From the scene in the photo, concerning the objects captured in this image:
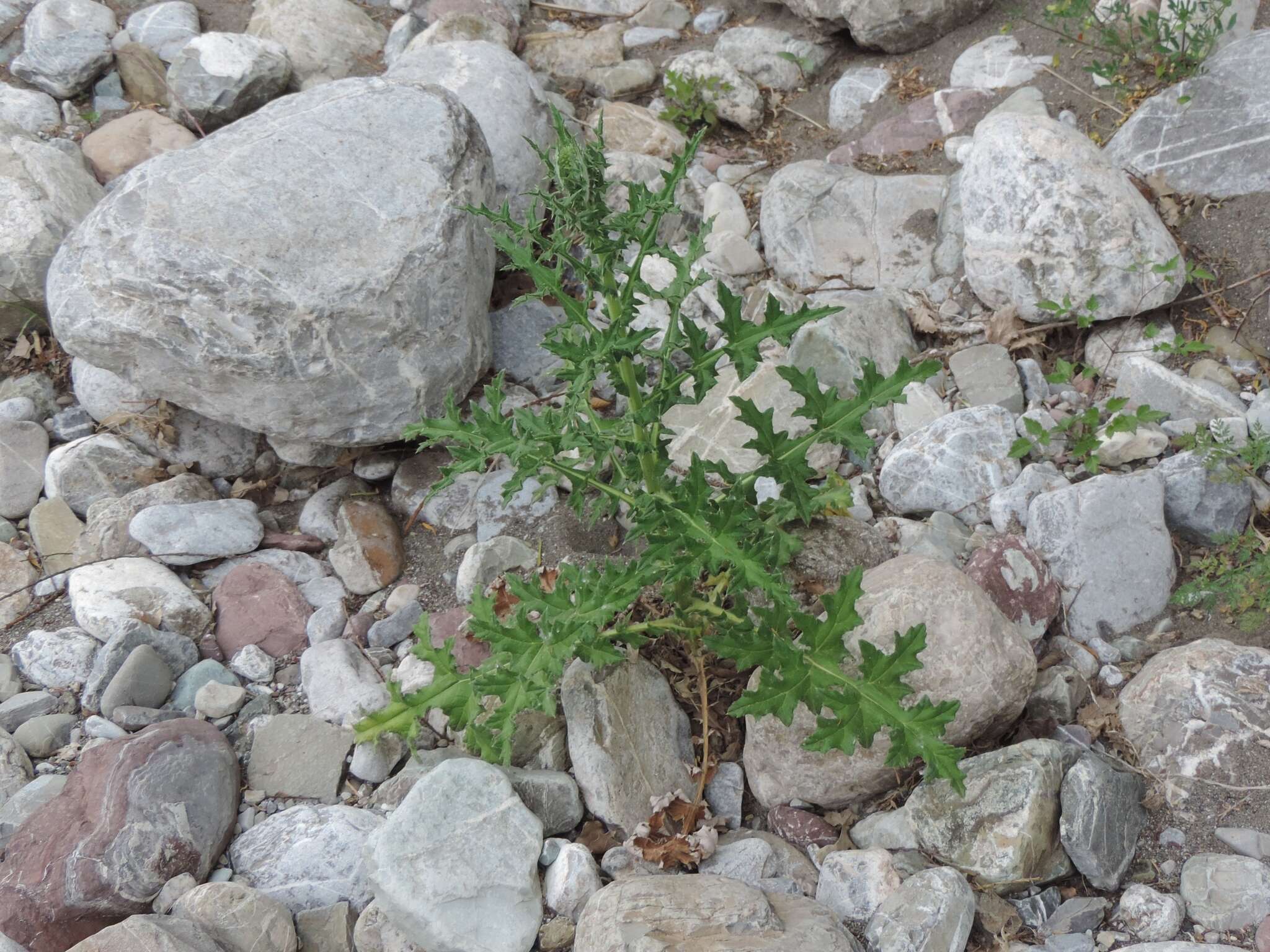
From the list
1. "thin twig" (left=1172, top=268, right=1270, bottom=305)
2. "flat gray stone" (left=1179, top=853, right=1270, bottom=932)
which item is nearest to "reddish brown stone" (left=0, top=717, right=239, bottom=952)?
"flat gray stone" (left=1179, top=853, right=1270, bottom=932)

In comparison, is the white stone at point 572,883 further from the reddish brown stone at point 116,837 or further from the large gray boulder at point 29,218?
the large gray boulder at point 29,218

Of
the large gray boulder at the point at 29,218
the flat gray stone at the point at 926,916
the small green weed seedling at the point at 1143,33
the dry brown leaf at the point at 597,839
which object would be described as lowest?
the dry brown leaf at the point at 597,839

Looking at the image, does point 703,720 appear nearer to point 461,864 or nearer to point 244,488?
point 461,864

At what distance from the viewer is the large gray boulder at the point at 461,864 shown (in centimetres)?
285

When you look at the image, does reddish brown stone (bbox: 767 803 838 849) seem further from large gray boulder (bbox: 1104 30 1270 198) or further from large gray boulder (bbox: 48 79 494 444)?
large gray boulder (bbox: 1104 30 1270 198)

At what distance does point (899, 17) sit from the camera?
5.98 meters

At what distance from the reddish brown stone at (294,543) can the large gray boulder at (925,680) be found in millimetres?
2013

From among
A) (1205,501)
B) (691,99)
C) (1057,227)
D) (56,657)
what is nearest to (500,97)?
(691,99)

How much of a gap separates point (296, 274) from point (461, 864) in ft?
7.30

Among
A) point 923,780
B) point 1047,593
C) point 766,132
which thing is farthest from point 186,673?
point 766,132

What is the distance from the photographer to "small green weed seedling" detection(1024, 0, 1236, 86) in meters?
4.93

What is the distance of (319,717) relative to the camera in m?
3.63

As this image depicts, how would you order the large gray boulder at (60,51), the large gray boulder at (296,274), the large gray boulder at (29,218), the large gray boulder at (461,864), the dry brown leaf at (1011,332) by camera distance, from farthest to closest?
1. the large gray boulder at (60,51)
2. the large gray boulder at (29,218)
3. the dry brown leaf at (1011,332)
4. the large gray boulder at (296,274)
5. the large gray boulder at (461,864)

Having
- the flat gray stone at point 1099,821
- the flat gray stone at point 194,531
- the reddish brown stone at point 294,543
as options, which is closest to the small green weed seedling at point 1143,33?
the flat gray stone at point 1099,821
